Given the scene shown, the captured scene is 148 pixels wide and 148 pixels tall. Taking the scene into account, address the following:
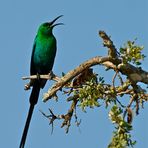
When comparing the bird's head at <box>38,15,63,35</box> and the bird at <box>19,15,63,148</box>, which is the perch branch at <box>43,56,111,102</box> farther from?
the bird's head at <box>38,15,63,35</box>

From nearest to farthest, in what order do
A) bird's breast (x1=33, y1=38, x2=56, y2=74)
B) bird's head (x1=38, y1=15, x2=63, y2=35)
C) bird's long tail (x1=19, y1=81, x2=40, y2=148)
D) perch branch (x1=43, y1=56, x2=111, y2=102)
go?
perch branch (x1=43, y1=56, x2=111, y2=102) → bird's long tail (x1=19, y1=81, x2=40, y2=148) → bird's breast (x1=33, y1=38, x2=56, y2=74) → bird's head (x1=38, y1=15, x2=63, y2=35)

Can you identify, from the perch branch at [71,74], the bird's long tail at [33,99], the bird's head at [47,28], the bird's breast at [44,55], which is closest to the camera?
the perch branch at [71,74]

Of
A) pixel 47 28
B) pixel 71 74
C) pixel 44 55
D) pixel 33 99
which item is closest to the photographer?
pixel 71 74

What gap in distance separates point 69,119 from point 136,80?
0.80 metres

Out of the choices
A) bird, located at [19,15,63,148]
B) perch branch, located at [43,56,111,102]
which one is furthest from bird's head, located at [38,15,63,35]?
perch branch, located at [43,56,111,102]

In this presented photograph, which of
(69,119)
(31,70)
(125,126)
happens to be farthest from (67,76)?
(31,70)

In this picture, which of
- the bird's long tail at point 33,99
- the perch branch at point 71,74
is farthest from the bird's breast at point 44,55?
the perch branch at point 71,74

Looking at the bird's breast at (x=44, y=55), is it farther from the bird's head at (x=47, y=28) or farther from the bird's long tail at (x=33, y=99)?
the bird's long tail at (x=33, y=99)

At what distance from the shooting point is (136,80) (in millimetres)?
4809

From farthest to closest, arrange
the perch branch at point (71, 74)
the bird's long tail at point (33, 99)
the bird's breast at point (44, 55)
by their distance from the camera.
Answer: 1. the bird's breast at point (44, 55)
2. the bird's long tail at point (33, 99)
3. the perch branch at point (71, 74)

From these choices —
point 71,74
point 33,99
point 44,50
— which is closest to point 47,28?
point 44,50

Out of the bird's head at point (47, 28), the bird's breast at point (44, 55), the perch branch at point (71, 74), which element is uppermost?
the bird's head at point (47, 28)

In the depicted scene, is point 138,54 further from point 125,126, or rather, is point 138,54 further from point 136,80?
point 125,126

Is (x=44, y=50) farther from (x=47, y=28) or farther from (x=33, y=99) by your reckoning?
(x=33, y=99)
